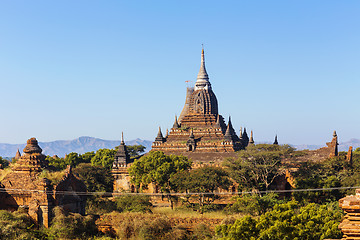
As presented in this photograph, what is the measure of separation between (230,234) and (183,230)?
347 inches

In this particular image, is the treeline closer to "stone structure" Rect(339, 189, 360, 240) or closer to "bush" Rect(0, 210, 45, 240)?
"bush" Rect(0, 210, 45, 240)

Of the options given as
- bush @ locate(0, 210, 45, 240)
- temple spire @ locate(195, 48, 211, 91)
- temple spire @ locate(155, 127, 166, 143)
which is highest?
temple spire @ locate(195, 48, 211, 91)

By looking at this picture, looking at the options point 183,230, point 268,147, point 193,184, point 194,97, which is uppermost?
point 194,97

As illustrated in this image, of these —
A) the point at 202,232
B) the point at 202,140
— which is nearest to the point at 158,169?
the point at 202,232

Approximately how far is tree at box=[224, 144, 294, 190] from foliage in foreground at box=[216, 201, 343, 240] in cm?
2005

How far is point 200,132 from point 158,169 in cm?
3031

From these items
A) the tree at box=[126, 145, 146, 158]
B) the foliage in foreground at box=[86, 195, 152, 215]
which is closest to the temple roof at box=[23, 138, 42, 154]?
the foliage in foreground at box=[86, 195, 152, 215]

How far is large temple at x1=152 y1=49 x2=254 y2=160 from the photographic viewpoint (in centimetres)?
7581

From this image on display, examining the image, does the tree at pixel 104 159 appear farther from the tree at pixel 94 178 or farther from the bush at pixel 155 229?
the bush at pixel 155 229

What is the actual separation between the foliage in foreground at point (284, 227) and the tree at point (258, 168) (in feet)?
65.8

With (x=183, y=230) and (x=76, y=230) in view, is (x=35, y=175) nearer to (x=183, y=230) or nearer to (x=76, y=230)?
(x=76, y=230)

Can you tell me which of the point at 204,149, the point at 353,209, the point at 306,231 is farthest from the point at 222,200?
the point at 353,209

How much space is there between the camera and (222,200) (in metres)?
53.7

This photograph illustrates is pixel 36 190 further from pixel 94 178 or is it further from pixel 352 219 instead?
pixel 352 219
